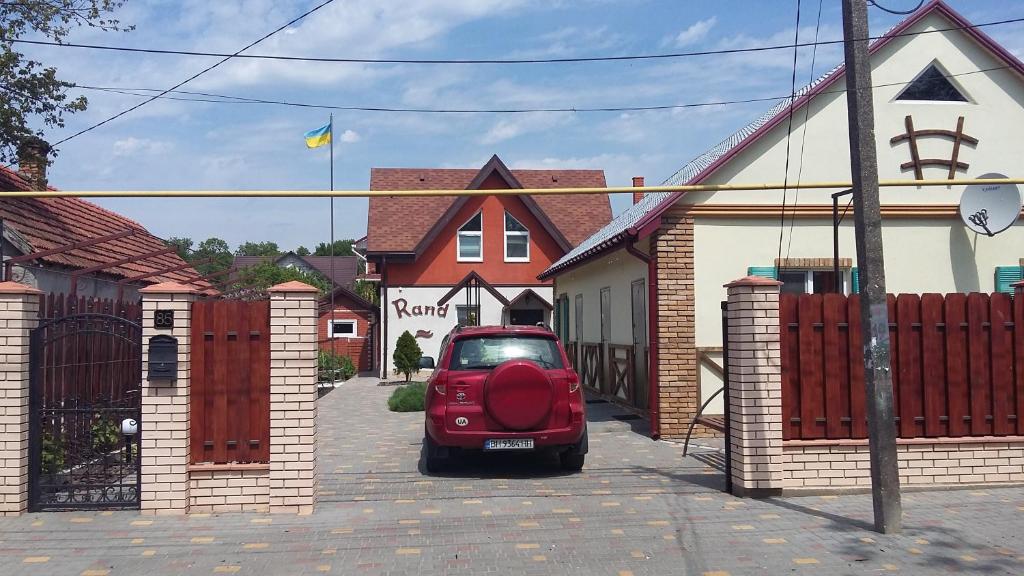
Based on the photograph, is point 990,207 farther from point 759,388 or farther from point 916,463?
point 759,388

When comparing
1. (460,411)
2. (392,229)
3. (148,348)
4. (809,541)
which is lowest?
(809,541)

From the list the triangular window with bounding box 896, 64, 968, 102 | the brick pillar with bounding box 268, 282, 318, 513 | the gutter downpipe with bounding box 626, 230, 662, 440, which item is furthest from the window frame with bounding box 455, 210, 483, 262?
the brick pillar with bounding box 268, 282, 318, 513

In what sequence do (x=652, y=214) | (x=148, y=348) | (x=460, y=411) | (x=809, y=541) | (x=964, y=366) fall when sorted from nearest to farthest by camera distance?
(x=809, y=541) → (x=148, y=348) → (x=964, y=366) → (x=460, y=411) → (x=652, y=214)

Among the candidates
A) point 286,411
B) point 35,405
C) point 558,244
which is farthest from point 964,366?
point 558,244

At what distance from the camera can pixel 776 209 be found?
12.2m

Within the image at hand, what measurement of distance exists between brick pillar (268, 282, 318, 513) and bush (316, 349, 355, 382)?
16563 millimetres

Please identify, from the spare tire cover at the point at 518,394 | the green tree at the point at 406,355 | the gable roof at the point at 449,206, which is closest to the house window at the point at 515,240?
the gable roof at the point at 449,206

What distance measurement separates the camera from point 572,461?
9.59 metres

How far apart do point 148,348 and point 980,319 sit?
8154mm

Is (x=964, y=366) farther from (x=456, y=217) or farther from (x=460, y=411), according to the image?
(x=456, y=217)

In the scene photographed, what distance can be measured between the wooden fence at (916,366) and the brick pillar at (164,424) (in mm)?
5698

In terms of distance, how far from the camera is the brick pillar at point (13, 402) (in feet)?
24.4

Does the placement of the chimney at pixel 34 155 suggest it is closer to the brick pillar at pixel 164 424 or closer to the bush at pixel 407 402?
the bush at pixel 407 402

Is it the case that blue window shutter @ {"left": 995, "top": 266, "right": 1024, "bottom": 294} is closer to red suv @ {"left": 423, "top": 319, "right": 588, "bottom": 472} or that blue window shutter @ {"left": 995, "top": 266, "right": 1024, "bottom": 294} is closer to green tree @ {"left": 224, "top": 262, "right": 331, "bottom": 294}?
red suv @ {"left": 423, "top": 319, "right": 588, "bottom": 472}
